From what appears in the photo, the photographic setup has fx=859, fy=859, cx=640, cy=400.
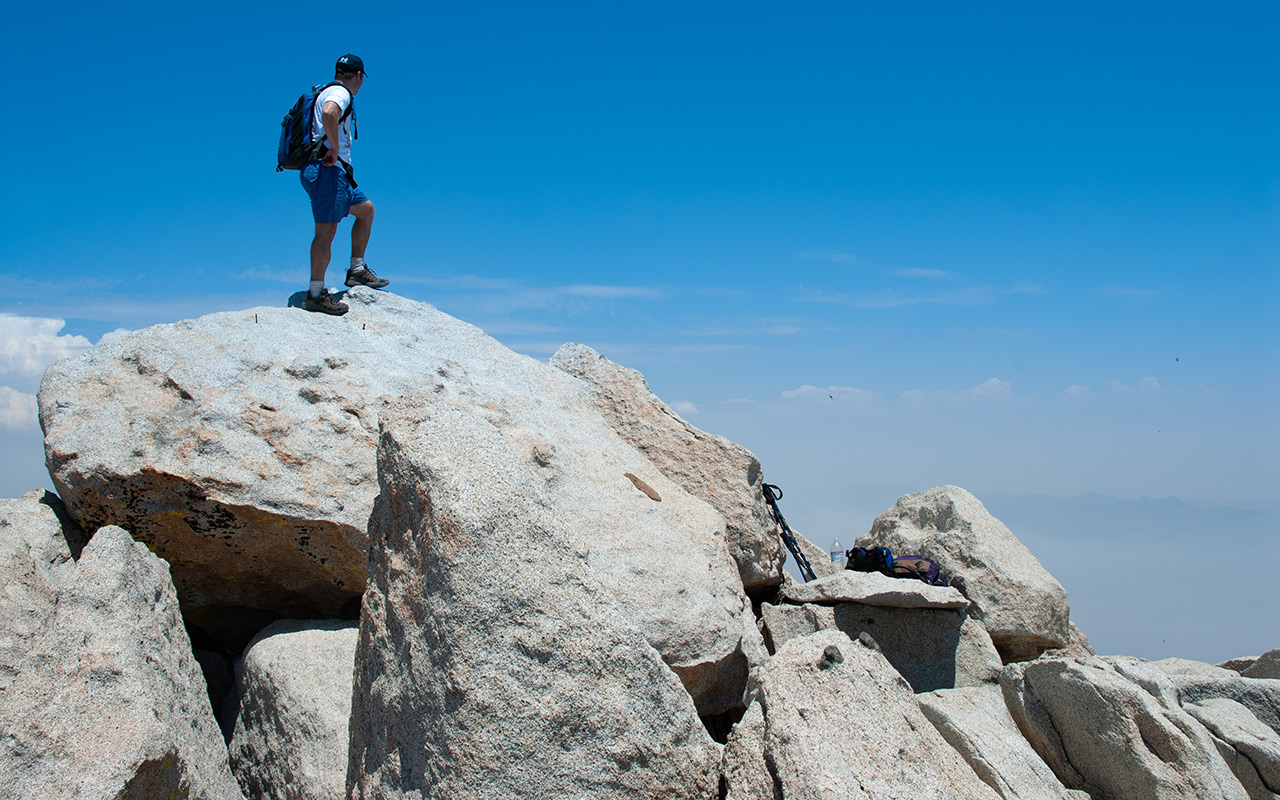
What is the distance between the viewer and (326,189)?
25.3 feet

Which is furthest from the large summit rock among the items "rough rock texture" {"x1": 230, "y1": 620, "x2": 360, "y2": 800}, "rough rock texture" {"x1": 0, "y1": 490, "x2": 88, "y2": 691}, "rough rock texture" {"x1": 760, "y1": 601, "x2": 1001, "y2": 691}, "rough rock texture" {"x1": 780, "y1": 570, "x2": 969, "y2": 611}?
"rough rock texture" {"x1": 780, "y1": 570, "x2": 969, "y2": 611}

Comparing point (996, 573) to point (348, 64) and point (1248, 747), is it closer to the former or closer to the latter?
point (1248, 747)

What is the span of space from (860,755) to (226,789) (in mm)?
3144

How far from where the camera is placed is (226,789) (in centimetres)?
431

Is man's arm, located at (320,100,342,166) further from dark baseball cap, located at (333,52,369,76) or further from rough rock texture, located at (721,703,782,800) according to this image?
rough rock texture, located at (721,703,782,800)

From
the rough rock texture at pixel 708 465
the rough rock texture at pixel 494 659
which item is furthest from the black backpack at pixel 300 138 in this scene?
the rough rock texture at pixel 494 659

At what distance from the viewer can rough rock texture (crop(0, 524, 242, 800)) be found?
365 centimetres

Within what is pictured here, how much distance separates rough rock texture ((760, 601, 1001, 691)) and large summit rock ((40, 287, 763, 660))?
787mm

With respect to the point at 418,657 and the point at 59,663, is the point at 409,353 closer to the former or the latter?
the point at 59,663

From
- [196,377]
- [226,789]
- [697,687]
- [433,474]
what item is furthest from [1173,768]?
[196,377]

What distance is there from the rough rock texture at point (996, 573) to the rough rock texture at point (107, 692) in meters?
5.81

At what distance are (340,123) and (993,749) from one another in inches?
275

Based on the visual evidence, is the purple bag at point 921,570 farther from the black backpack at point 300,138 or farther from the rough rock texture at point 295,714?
the black backpack at point 300,138

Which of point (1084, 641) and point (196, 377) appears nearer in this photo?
point (196, 377)
